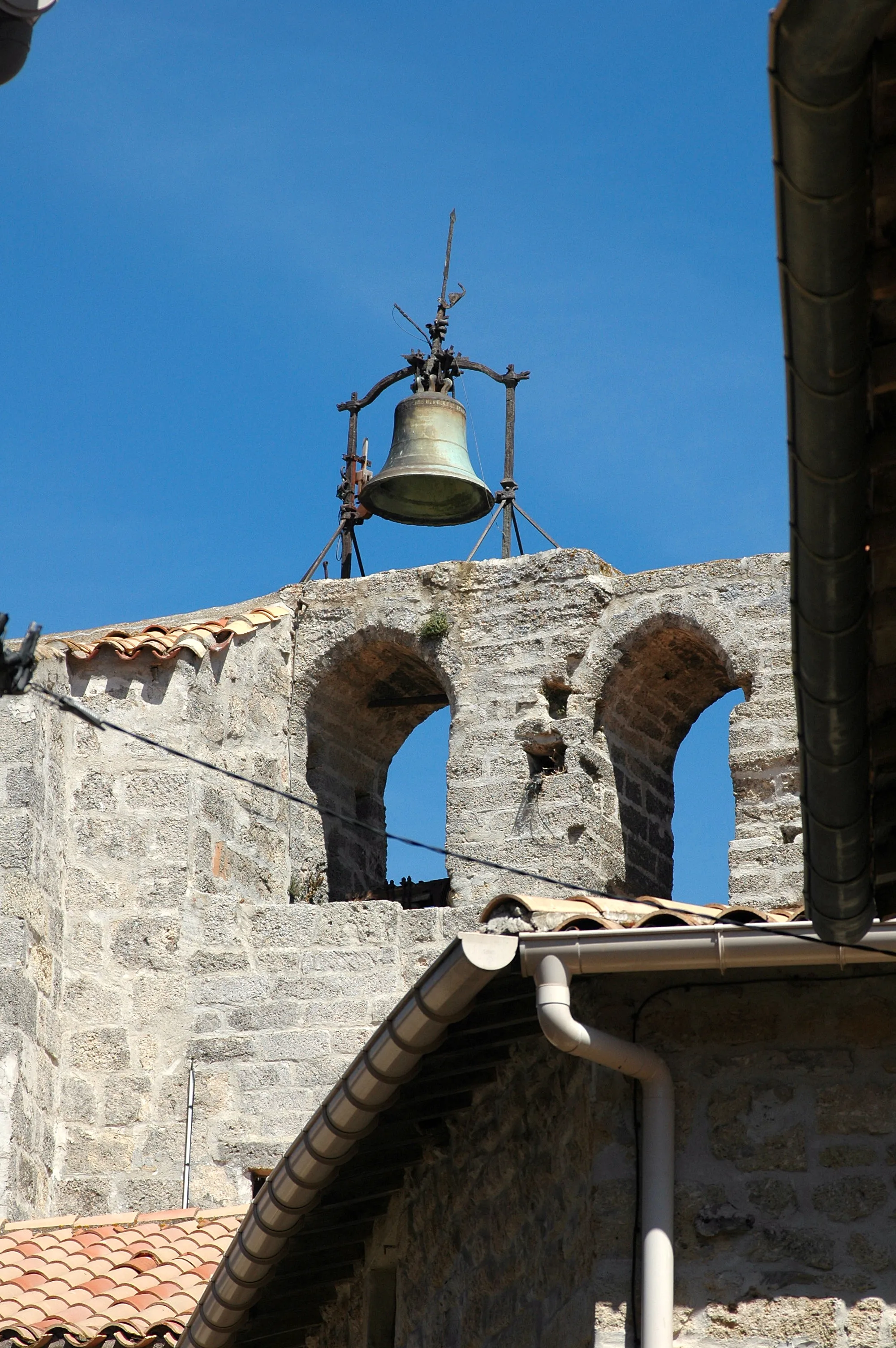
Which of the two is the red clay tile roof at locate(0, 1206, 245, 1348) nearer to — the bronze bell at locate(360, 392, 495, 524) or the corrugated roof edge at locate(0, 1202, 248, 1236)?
the corrugated roof edge at locate(0, 1202, 248, 1236)

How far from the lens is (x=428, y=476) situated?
39.2 ft

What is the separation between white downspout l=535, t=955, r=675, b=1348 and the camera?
5453mm

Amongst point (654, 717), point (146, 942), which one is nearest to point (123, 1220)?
point (146, 942)

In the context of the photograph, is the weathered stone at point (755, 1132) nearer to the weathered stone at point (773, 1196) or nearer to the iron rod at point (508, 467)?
the weathered stone at point (773, 1196)

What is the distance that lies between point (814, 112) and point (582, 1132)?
3.41m

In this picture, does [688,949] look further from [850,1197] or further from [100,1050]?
[100,1050]

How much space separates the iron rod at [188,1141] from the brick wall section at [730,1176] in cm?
450

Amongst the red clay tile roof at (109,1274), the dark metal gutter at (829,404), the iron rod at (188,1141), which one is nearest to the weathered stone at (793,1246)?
the dark metal gutter at (829,404)

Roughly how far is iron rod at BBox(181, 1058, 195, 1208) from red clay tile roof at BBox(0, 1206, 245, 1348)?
423 mm

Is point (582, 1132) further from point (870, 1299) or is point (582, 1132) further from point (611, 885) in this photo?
point (611, 885)

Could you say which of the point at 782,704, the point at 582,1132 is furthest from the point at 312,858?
the point at 582,1132

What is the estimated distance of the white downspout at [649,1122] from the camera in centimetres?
545

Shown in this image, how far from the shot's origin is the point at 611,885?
10.8 meters

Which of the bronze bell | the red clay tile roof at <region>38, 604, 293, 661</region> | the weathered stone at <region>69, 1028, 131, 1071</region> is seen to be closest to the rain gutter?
the weathered stone at <region>69, 1028, 131, 1071</region>
